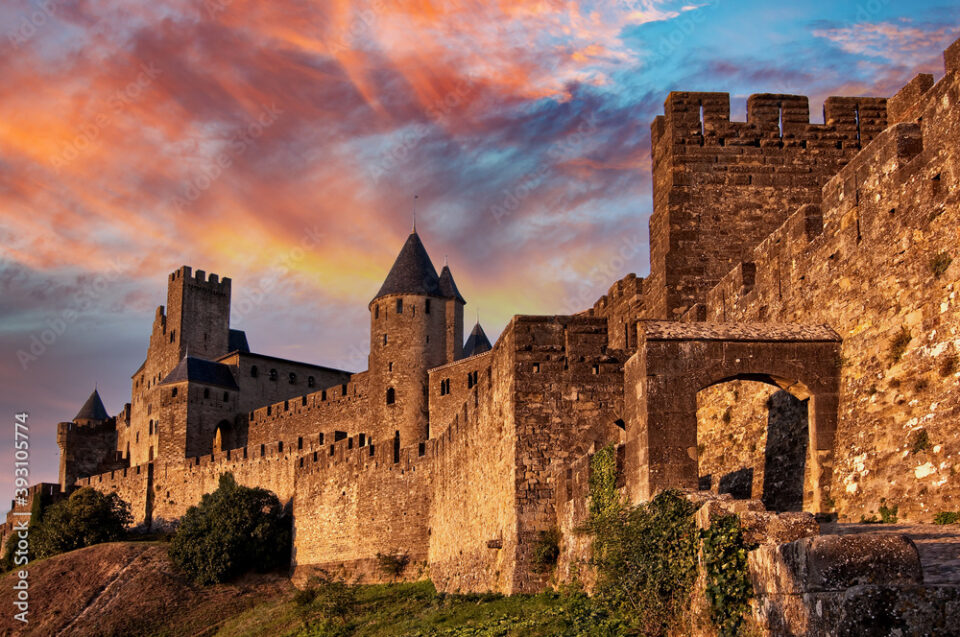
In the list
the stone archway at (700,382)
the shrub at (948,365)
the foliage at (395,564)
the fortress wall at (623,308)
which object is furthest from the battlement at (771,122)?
the foliage at (395,564)

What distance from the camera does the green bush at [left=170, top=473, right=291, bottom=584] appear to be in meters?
38.3

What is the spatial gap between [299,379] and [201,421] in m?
9.30

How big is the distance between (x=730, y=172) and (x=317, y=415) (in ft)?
130

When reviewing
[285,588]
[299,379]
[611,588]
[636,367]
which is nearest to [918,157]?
[636,367]

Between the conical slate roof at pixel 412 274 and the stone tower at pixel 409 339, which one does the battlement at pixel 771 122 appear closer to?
the stone tower at pixel 409 339

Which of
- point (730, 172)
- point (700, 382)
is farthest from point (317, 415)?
point (700, 382)

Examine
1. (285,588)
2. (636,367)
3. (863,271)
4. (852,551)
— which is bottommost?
(285,588)

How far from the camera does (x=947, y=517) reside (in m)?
9.57

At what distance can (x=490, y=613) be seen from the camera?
1578 centimetres

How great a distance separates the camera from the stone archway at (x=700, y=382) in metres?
11.9

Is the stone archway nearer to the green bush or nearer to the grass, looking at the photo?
the grass

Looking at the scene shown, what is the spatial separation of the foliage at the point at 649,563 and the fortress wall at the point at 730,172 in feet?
27.9

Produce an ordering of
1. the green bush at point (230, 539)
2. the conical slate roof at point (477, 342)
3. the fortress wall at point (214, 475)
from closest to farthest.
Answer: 1. the green bush at point (230, 539)
2. the fortress wall at point (214, 475)
3. the conical slate roof at point (477, 342)

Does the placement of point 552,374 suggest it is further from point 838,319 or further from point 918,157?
point 918,157
